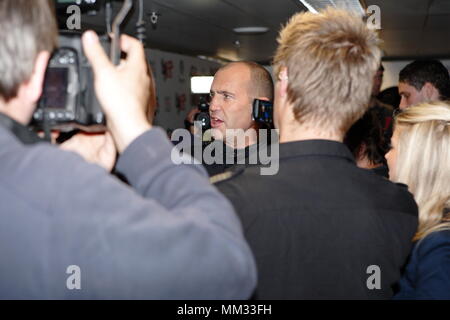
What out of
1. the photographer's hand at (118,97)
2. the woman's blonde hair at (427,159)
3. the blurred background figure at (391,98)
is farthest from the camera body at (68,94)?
the blurred background figure at (391,98)

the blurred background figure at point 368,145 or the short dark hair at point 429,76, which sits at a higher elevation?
the short dark hair at point 429,76

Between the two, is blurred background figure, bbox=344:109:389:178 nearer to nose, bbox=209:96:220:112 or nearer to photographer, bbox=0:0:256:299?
nose, bbox=209:96:220:112

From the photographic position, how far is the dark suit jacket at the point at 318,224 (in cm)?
110

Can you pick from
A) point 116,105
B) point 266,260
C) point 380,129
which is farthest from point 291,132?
point 380,129

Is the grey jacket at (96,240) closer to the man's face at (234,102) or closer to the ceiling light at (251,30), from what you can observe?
the man's face at (234,102)

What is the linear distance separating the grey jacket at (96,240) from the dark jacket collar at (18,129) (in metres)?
0.04

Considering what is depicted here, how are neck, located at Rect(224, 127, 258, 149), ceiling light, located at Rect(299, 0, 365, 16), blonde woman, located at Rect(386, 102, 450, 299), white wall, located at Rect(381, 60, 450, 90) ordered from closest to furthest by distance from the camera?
blonde woman, located at Rect(386, 102, 450, 299), neck, located at Rect(224, 127, 258, 149), ceiling light, located at Rect(299, 0, 365, 16), white wall, located at Rect(381, 60, 450, 90)

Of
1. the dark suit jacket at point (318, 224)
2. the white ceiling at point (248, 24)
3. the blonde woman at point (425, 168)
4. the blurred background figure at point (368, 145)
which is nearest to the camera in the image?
the dark suit jacket at point (318, 224)

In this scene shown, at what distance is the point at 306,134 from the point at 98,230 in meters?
0.64

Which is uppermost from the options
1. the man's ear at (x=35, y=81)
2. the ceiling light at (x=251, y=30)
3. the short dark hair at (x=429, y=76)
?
the ceiling light at (x=251, y=30)

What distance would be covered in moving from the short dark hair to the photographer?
296cm

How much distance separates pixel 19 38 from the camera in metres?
0.75

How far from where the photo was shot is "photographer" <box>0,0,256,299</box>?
2.19 ft

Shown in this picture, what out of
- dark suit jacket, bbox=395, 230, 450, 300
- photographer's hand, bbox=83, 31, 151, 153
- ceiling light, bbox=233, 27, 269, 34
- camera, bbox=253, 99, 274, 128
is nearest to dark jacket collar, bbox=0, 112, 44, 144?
photographer's hand, bbox=83, 31, 151, 153
